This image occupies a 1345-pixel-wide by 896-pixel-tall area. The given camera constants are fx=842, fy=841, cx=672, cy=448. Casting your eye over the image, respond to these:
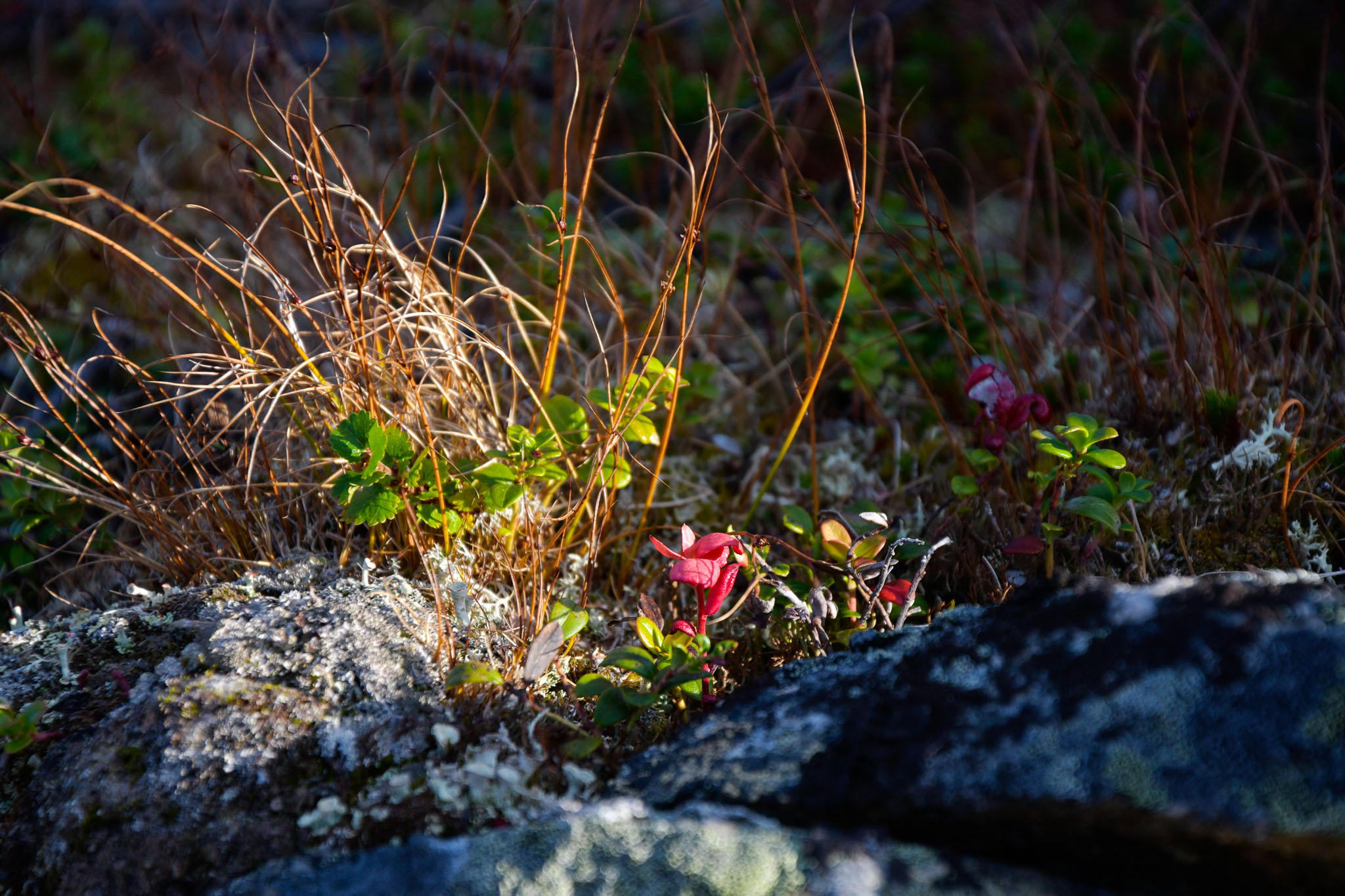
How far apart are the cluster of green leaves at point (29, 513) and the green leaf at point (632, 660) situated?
1.35m

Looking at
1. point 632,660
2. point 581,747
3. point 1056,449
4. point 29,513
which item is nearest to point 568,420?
point 632,660

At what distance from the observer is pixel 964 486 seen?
1.65 meters

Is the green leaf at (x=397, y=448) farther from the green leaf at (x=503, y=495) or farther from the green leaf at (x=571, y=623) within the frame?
the green leaf at (x=571, y=623)

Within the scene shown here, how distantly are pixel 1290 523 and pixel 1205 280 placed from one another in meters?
0.56

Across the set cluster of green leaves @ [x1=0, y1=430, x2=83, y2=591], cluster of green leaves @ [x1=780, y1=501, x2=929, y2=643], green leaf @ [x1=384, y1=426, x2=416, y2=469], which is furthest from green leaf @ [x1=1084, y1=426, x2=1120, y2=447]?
cluster of green leaves @ [x1=0, y1=430, x2=83, y2=591]

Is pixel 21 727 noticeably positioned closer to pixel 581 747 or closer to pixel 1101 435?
pixel 581 747

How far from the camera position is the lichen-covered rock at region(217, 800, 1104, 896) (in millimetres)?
982

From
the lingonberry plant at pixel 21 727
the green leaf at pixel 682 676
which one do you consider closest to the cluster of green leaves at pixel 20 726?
the lingonberry plant at pixel 21 727

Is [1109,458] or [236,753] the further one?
[1109,458]

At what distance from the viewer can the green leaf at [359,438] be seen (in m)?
1.42

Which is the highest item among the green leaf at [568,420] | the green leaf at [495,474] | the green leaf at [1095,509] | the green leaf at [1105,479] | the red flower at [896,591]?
the green leaf at [1105,479]

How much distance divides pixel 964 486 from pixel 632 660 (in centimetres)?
76

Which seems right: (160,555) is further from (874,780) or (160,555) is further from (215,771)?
(874,780)

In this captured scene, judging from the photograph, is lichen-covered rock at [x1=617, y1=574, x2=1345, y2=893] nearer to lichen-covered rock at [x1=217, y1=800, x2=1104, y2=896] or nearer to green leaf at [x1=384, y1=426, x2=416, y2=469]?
lichen-covered rock at [x1=217, y1=800, x2=1104, y2=896]
